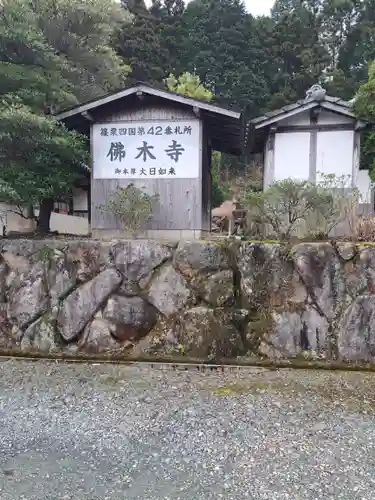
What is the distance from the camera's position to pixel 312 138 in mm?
10781

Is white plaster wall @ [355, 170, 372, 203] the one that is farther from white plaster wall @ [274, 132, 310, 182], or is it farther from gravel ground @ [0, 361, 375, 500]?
gravel ground @ [0, 361, 375, 500]

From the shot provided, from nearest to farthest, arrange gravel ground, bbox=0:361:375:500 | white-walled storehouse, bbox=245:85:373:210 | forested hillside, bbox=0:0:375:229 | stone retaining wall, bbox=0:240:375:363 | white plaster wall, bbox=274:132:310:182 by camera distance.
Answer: gravel ground, bbox=0:361:375:500
stone retaining wall, bbox=0:240:375:363
white-walled storehouse, bbox=245:85:373:210
white plaster wall, bbox=274:132:310:182
forested hillside, bbox=0:0:375:229

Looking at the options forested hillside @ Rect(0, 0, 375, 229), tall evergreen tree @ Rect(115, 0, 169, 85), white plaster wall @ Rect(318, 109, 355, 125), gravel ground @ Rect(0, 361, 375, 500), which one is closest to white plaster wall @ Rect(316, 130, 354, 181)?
white plaster wall @ Rect(318, 109, 355, 125)

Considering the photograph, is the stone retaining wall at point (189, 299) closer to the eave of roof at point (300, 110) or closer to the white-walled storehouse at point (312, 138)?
the white-walled storehouse at point (312, 138)

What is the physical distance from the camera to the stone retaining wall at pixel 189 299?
21.3 feet

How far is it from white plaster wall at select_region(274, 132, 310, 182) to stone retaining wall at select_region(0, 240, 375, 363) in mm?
4837

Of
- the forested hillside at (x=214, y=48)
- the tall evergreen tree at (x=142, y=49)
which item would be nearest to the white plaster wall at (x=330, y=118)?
the forested hillside at (x=214, y=48)

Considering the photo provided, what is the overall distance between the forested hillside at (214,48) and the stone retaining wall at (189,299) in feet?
11.4

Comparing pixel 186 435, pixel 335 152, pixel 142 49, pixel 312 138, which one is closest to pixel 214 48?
A: pixel 142 49

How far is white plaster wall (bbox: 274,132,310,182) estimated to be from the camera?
35.6 ft

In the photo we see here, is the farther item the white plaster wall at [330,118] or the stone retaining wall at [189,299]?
the white plaster wall at [330,118]

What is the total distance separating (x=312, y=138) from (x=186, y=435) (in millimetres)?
9052

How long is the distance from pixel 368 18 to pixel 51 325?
32828 mm

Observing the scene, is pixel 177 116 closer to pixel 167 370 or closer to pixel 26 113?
pixel 26 113
